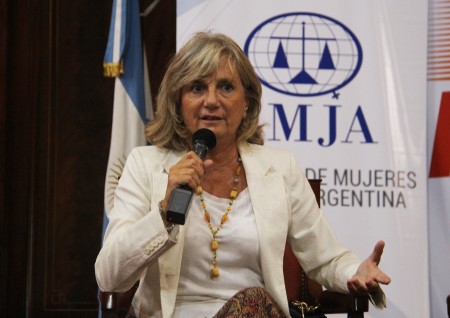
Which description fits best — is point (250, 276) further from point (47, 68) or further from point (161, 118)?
point (47, 68)

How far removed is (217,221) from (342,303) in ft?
1.63

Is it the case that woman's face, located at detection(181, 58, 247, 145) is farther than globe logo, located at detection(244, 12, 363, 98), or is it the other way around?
globe logo, located at detection(244, 12, 363, 98)

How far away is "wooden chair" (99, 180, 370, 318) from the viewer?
8.16 feet

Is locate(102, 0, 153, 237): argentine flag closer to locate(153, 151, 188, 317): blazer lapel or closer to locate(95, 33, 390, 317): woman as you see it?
locate(95, 33, 390, 317): woman

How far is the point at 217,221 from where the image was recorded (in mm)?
2582

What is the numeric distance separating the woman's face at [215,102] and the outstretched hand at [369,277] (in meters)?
0.62

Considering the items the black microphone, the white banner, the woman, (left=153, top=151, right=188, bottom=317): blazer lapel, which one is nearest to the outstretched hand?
the woman

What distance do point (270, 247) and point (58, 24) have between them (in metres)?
3.13

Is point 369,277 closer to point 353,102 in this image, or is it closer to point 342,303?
point 342,303

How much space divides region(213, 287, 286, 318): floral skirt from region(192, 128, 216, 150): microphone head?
1.47 ft

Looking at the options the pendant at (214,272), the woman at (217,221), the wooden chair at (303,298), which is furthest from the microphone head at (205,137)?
the wooden chair at (303,298)

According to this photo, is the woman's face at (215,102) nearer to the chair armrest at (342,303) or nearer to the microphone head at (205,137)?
the microphone head at (205,137)

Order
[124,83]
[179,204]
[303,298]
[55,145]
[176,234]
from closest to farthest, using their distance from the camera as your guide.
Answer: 1. [179,204]
2. [176,234]
3. [303,298]
4. [124,83]
5. [55,145]

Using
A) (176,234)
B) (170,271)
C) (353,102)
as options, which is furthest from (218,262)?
(353,102)
